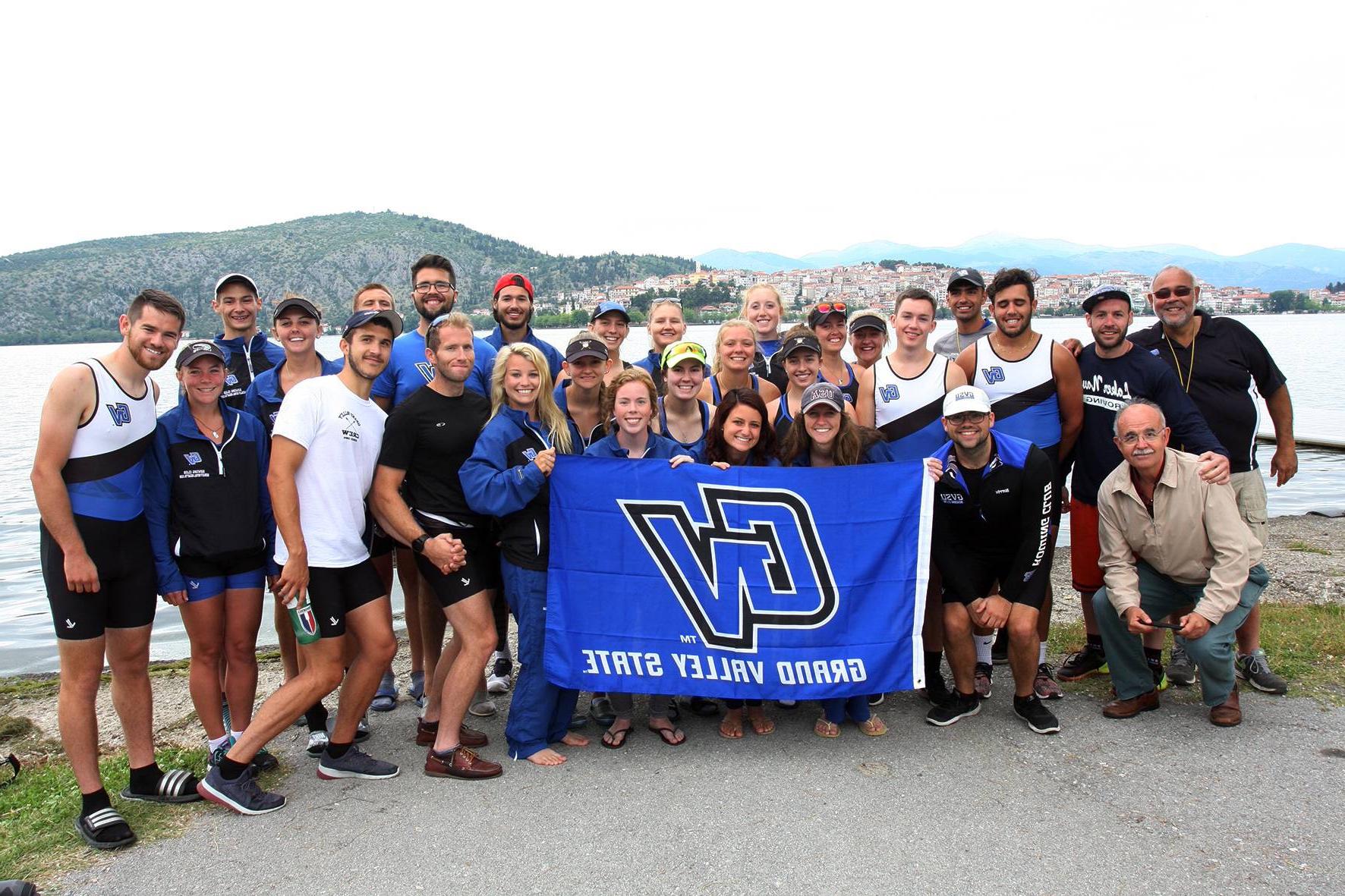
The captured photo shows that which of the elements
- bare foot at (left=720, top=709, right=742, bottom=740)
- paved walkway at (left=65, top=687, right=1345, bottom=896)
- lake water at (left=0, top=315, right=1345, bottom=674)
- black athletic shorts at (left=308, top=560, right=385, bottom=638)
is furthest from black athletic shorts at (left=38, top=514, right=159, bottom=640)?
bare foot at (left=720, top=709, right=742, bottom=740)

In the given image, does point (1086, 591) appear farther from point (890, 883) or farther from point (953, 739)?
point (890, 883)

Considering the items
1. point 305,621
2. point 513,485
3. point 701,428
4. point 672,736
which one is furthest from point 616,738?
point 701,428

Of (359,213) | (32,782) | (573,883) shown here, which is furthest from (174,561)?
(359,213)

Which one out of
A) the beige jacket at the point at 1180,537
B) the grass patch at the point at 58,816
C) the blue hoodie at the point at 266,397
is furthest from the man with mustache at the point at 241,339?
the beige jacket at the point at 1180,537

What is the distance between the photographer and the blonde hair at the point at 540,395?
4883 millimetres

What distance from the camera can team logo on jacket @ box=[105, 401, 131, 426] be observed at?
4.19 metres

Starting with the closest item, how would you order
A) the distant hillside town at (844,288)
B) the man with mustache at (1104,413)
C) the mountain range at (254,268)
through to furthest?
the man with mustache at (1104,413) < the distant hillside town at (844,288) < the mountain range at (254,268)

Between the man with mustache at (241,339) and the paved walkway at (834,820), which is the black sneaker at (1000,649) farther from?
the man with mustache at (241,339)

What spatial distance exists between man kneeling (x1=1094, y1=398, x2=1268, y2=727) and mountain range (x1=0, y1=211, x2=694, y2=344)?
254 ft

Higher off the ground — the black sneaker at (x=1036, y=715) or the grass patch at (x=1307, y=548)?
the black sneaker at (x=1036, y=715)

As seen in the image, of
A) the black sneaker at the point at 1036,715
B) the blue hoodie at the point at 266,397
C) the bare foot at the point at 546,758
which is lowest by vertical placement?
the bare foot at the point at 546,758

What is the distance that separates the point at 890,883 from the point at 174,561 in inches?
155

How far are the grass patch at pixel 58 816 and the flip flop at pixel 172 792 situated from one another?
0.03 m

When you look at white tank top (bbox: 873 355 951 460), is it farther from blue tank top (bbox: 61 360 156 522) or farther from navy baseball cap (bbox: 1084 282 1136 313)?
blue tank top (bbox: 61 360 156 522)
